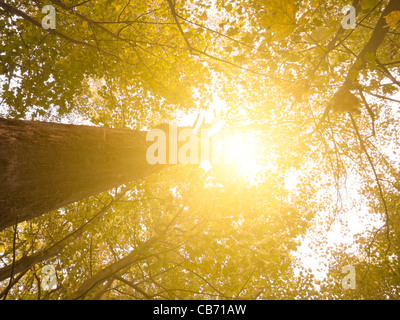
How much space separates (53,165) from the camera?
186cm

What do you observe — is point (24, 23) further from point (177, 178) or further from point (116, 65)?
point (177, 178)

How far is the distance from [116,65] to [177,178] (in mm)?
4793

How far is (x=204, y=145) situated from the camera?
393 cm

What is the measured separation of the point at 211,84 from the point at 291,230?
6584 mm

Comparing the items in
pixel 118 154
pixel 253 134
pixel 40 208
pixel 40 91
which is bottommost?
pixel 40 208

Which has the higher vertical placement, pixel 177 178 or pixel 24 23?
pixel 24 23

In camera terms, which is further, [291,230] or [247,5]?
[247,5]

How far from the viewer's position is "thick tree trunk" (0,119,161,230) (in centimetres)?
160

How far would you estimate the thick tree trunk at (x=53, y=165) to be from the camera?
160 centimetres
